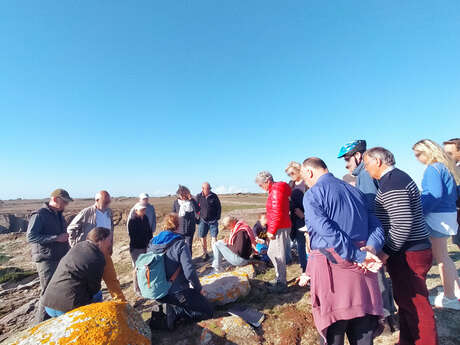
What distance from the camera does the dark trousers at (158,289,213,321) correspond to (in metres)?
3.43

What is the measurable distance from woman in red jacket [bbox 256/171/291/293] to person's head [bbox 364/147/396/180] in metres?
1.70

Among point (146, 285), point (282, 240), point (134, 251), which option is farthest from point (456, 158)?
point (134, 251)

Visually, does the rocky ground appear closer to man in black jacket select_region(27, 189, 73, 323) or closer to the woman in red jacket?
the woman in red jacket

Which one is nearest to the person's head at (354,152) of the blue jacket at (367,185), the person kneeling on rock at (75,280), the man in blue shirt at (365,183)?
the man in blue shirt at (365,183)

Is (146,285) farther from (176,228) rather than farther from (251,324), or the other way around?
(251,324)

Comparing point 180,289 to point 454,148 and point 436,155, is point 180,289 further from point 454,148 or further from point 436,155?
point 454,148

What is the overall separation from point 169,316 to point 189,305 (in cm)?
33

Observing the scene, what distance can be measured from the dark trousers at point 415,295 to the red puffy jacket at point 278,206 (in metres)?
1.83

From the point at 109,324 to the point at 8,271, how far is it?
11.7 metres

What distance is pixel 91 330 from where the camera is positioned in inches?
88.2

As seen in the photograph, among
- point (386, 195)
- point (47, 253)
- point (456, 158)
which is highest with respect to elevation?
point (456, 158)

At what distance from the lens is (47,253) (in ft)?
12.8

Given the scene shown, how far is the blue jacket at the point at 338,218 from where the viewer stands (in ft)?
6.33

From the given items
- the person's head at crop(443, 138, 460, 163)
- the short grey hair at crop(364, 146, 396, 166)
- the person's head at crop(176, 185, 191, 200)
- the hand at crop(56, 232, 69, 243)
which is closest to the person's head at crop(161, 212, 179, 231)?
the hand at crop(56, 232, 69, 243)
